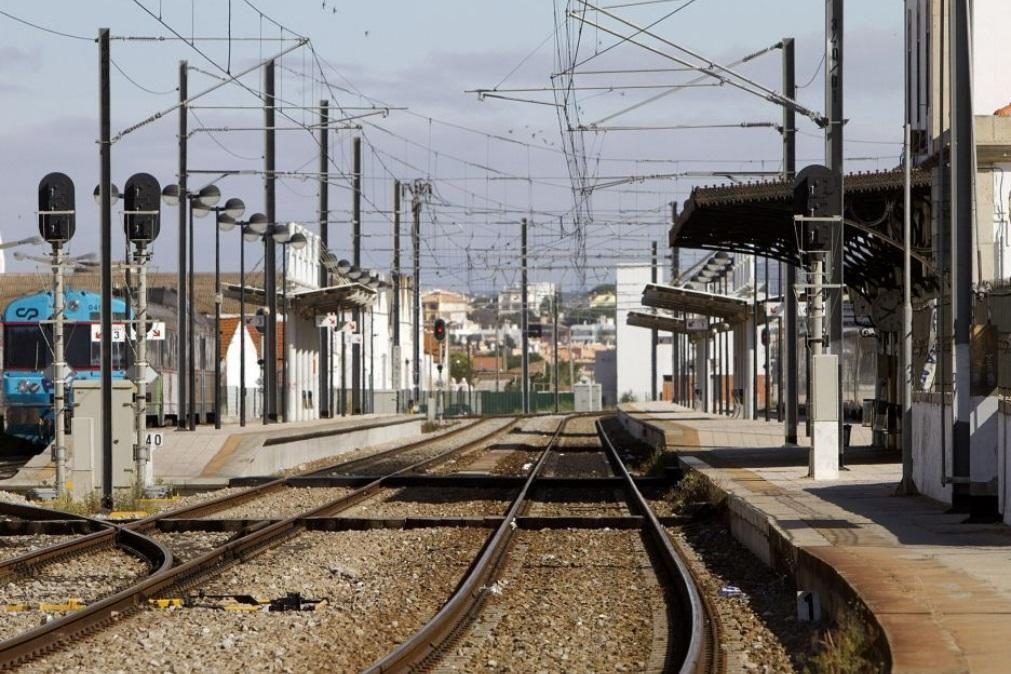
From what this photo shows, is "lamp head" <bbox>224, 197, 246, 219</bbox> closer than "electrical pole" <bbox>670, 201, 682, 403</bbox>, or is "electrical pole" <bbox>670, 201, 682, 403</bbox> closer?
"lamp head" <bbox>224, 197, 246, 219</bbox>

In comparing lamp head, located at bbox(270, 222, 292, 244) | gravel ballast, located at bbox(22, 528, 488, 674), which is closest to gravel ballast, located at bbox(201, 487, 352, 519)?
gravel ballast, located at bbox(22, 528, 488, 674)

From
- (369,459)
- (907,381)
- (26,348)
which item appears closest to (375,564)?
(907,381)

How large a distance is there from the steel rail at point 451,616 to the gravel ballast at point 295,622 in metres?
0.21

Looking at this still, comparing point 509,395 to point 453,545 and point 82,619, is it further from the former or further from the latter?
point 82,619

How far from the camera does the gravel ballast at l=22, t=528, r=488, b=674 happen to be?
996 centimetres

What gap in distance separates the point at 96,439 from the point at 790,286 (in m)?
14.2

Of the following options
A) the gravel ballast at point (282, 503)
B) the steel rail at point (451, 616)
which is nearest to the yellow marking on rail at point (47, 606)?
the steel rail at point (451, 616)

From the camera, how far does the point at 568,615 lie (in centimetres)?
1241

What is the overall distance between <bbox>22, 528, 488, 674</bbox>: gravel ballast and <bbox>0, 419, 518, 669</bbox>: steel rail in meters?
0.13

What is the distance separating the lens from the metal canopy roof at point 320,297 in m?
48.9

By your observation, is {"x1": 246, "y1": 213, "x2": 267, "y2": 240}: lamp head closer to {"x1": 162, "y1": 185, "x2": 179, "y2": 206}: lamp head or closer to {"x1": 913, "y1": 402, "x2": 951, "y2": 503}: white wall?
{"x1": 162, "y1": 185, "x2": 179, "y2": 206}: lamp head

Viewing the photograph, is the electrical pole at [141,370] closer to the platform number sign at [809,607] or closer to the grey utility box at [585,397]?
the platform number sign at [809,607]

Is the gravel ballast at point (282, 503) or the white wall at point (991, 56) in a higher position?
the white wall at point (991, 56)

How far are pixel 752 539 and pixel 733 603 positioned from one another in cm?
369
